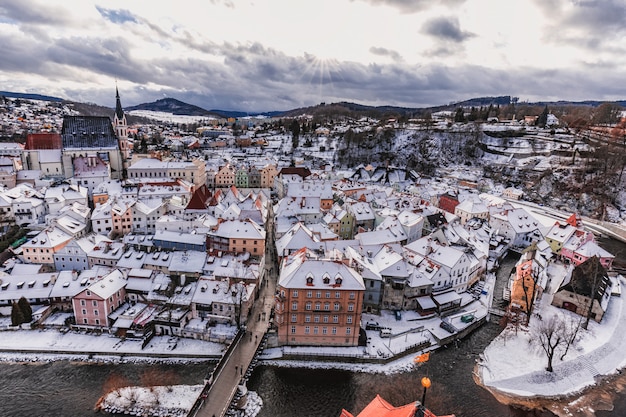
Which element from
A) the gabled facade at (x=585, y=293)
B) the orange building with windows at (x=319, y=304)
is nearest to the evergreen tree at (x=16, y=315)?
the orange building with windows at (x=319, y=304)

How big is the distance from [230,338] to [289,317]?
7310mm

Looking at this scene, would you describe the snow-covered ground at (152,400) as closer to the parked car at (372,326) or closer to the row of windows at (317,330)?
the row of windows at (317,330)

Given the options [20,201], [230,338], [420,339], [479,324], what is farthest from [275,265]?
[20,201]

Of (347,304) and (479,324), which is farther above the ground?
(347,304)

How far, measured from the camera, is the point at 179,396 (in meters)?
30.9

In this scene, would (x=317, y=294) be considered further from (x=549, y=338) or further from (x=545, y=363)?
(x=545, y=363)

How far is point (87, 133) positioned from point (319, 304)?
79515 millimetres

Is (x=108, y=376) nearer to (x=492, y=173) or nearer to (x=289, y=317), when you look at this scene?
(x=289, y=317)

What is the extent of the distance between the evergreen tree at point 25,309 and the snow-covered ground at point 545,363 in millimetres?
50241

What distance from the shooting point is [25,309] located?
38719mm

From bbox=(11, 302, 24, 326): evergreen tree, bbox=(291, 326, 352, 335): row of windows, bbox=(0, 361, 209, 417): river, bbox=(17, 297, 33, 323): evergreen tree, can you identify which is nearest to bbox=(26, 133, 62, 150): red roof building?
bbox=(17, 297, 33, 323): evergreen tree

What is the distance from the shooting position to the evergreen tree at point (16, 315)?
38094mm

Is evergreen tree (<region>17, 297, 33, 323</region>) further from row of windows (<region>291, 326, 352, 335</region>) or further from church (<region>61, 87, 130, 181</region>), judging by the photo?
church (<region>61, 87, 130, 181</region>)

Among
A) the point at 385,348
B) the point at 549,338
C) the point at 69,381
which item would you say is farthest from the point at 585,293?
the point at 69,381
